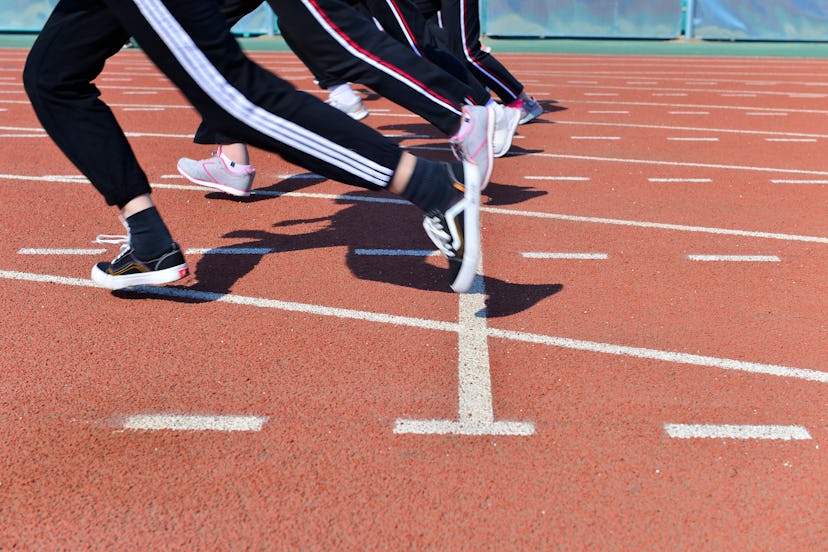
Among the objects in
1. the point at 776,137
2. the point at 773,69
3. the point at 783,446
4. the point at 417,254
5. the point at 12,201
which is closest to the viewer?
the point at 783,446

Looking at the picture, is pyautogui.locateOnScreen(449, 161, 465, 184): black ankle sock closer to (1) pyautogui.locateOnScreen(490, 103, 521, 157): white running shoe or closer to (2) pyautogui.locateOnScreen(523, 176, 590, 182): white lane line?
(1) pyautogui.locateOnScreen(490, 103, 521, 157): white running shoe

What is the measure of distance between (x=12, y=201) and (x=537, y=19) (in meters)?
17.6

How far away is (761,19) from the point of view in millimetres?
20750

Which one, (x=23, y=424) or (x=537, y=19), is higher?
(x=23, y=424)

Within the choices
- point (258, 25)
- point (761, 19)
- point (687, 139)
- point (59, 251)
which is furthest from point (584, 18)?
point (59, 251)

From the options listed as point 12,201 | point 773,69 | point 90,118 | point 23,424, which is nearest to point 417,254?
point 90,118

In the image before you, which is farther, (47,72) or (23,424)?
(47,72)

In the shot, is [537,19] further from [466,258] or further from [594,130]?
[466,258]

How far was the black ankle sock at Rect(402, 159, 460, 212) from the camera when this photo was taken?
3.01 meters

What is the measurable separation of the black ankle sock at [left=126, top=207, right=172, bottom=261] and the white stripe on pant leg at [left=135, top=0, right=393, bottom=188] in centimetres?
89

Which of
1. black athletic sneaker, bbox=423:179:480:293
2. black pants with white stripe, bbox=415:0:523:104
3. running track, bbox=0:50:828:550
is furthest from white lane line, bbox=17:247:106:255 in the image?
black pants with white stripe, bbox=415:0:523:104

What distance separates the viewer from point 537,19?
2127 cm

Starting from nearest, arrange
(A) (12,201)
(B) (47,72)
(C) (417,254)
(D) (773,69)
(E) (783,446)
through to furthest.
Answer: (E) (783,446) → (B) (47,72) → (C) (417,254) → (A) (12,201) → (D) (773,69)

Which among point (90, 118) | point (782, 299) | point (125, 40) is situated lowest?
point (782, 299)
